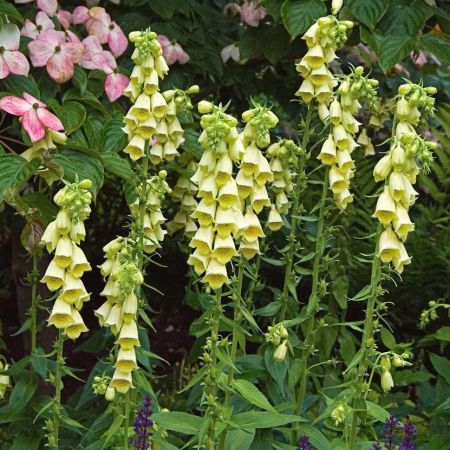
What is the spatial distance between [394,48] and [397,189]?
1016 millimetres

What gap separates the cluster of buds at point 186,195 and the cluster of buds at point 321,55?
552mm

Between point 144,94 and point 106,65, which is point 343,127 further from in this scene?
point 106,65

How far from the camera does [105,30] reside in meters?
3.54

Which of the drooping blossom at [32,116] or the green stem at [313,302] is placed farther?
the green stem at [313,302]

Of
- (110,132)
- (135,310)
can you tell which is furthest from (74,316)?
(110,132)

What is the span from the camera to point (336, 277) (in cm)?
391

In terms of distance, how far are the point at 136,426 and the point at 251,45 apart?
1.83m

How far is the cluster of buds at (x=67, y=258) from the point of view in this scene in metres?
2.31

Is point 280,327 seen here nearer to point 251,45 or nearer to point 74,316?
point 74,316

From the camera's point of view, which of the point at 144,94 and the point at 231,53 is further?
the point at 231,53

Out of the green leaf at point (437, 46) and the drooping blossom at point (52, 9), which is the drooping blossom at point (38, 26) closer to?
the drooping blossom at point (52, 9)

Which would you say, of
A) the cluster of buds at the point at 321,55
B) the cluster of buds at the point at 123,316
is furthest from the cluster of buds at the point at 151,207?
the cluster of buds at the point at 321,55

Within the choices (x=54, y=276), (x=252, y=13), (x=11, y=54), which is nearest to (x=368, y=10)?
(x=252, y=13)

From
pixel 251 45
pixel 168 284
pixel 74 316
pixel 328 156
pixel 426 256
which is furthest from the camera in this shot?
pixel 168 284
